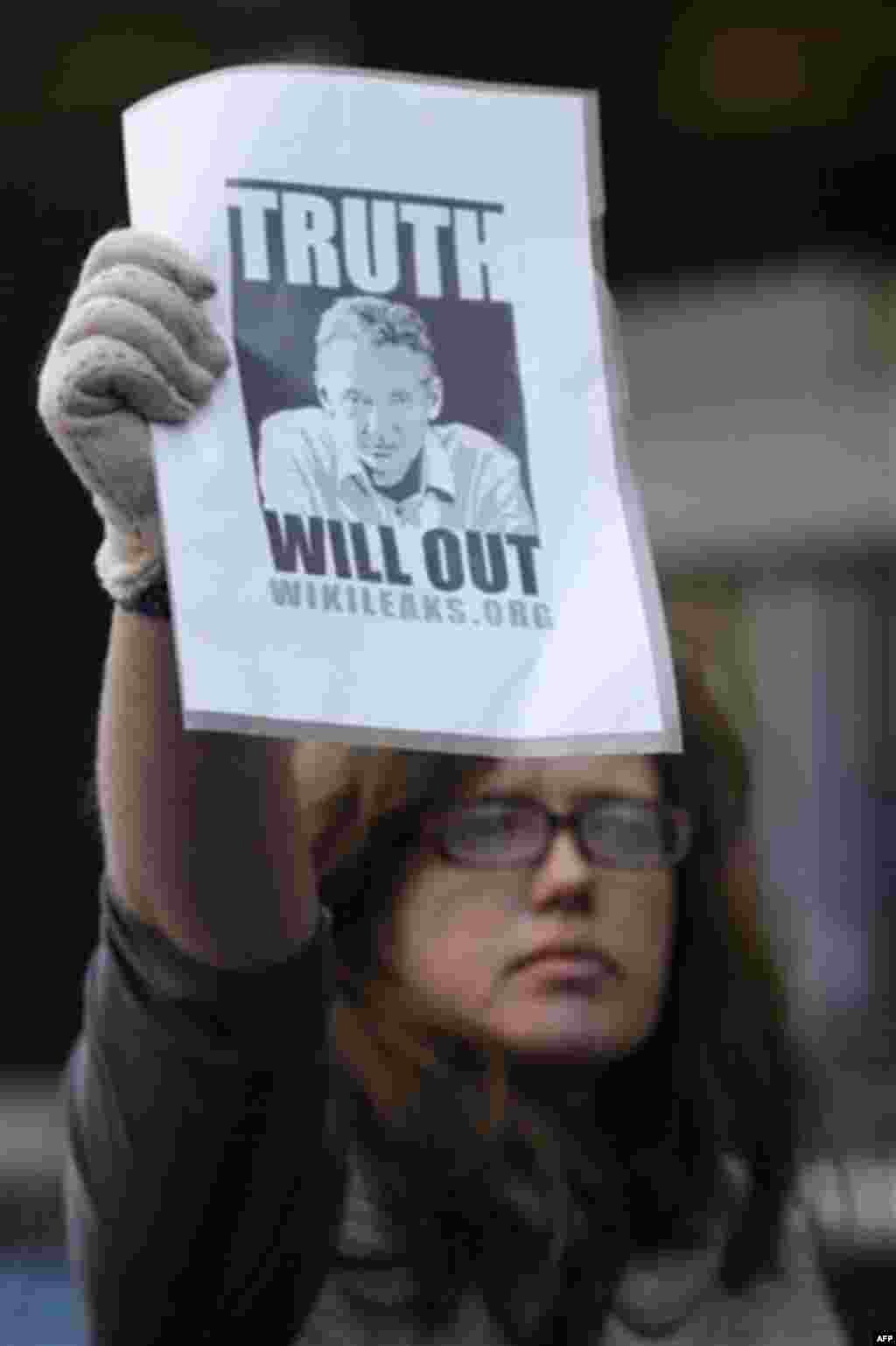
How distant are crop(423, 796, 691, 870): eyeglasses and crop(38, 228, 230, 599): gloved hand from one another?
30.6 inches

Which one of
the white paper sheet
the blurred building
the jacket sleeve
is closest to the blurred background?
the blurred building

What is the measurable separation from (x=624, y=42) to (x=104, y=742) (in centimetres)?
87

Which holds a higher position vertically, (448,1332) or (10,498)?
(10,498)

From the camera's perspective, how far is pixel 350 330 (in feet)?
6.72

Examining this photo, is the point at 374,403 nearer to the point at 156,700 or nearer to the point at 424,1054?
the point at 156,700

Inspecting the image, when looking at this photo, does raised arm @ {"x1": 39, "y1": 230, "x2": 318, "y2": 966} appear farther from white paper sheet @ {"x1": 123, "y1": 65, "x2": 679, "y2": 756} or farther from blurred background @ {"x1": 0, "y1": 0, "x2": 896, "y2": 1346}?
blurred background @ {"x1": 0, "y1": 0, "x2": 896, "y2": 1346}

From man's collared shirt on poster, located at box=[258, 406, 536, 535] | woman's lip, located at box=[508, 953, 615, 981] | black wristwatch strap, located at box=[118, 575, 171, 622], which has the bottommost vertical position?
woman's lip, located at box=[508, 953, 615, 981]

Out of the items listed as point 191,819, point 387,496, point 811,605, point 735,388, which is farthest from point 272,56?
point 387,496

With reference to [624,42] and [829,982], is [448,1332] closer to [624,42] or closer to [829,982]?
[829,982]

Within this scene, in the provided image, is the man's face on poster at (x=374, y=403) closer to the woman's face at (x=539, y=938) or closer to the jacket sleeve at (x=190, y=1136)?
the jacket sleeve at (x=190, y=1136)

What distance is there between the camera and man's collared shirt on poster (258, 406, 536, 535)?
1.99 metres

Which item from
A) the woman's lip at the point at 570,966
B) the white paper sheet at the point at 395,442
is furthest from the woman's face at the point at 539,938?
the white paper sheet at the point at 395,442

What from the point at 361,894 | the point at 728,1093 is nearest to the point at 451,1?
the point at 361,894

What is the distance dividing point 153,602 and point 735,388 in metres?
0.85
